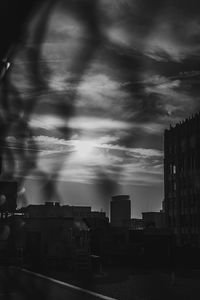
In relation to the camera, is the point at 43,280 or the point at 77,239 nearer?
the point at 43,280

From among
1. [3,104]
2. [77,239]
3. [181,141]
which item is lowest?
[77,239]

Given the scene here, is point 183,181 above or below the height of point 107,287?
above

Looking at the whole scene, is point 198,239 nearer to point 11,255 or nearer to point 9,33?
point 11,255

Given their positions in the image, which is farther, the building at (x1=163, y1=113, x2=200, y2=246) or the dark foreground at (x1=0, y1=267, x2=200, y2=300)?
the building at (x1=163, y1=113, x2=200, y2=246)

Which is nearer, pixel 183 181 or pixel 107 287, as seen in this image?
pixel 107 287

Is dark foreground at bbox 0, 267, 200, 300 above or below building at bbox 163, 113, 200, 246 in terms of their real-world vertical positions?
below

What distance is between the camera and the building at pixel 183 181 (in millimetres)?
92000

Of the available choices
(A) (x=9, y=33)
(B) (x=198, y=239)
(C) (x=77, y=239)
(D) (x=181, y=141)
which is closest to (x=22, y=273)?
(C) (x=77, y=239)

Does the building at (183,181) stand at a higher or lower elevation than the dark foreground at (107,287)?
higher

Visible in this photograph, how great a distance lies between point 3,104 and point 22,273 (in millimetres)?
24293

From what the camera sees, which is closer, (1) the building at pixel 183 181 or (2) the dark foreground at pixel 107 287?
(2) the dark foreground at pixel 107 287

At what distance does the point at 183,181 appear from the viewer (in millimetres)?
98625

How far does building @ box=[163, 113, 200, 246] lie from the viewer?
92.0 metres

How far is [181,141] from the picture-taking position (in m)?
101
